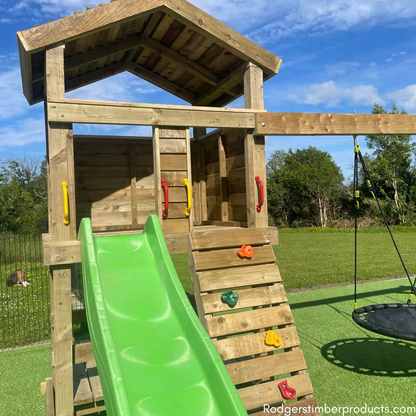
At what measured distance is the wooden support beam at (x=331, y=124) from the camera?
4.48m

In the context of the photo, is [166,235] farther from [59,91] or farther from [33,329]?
[33,329]

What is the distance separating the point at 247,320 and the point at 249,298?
224mm

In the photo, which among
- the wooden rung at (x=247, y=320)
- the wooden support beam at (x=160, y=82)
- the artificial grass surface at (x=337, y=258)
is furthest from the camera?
the artificial grass surface at (x=337, y=258)

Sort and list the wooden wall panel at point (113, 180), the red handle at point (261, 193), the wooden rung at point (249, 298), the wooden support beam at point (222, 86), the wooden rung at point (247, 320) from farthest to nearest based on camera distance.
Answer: the wooden wall panel at point (113, 180)
the wooden support beam at point (222, 86)
the red handle at point (261, 193)
the wooden rung at point (249, 298)
the wooden rung at point (247, 320)

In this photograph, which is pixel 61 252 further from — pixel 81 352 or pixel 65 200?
pixel 81 352

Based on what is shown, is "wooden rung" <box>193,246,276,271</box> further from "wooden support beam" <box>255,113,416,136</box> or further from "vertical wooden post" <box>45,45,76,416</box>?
"wooden support beam" <box>255,113,416,136</box>

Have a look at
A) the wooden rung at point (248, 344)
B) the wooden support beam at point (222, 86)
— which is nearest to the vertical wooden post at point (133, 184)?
the wooden support beam at point (222, 86)

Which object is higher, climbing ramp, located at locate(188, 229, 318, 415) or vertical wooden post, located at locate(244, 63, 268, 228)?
vertical wooden post, located at locate(244, 63, 268, 228)

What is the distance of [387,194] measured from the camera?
24.3m

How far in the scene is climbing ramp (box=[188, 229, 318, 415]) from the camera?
11.4 feet

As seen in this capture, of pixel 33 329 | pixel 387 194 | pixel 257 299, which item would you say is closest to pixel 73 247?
pixel 257 299

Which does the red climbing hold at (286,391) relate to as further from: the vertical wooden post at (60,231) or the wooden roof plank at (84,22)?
the wooden roof plank at (84,22)

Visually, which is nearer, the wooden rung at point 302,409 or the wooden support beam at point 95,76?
the wooden rung at point 302,409

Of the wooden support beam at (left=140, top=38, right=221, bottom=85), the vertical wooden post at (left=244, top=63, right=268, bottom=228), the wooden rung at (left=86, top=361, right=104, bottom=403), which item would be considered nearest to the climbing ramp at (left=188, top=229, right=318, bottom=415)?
the vertical wooden post at (left=244, top=63, right=268, bottom=228)
